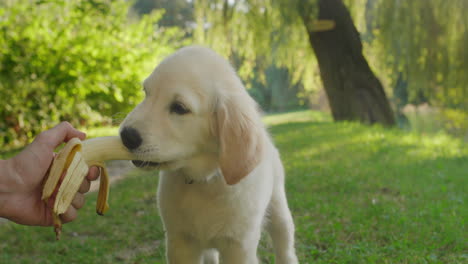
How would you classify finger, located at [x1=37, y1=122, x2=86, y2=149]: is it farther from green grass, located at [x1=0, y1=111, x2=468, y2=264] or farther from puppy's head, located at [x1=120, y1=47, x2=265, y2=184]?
green grass, located at [x1=0, y1=111, x2=468, y2=264]

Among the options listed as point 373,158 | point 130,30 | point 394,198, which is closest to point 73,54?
point 130,30

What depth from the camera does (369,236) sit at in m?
3.59

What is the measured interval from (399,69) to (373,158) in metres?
4.46

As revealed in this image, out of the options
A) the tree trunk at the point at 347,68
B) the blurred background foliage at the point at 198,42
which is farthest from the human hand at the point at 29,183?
the tree trunk at the point at 347,68

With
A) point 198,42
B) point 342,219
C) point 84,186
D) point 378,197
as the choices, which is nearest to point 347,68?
point 198,42

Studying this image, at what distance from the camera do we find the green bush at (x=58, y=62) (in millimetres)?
9086

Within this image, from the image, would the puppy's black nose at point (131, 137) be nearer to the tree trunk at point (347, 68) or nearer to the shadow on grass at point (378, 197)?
the shadow on grass at point (378, 197)

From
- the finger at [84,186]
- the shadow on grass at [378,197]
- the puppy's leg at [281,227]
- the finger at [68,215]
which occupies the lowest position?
the shadow on grass at [378,197]

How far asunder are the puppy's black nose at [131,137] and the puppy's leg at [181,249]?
24.5 inches

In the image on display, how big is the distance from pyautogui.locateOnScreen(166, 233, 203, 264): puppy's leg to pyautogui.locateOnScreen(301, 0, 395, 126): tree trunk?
8.59 meters

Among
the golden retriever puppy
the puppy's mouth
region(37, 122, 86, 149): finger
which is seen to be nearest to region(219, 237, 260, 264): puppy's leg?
the golden retriever puppy

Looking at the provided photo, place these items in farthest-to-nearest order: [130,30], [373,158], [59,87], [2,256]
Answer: [130,30]
[59,87]
[373,158]
[2,256]

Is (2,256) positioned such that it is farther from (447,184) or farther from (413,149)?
(413,149)

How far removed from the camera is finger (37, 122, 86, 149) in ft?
7.47
